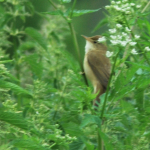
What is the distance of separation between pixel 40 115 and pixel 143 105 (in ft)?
2.26

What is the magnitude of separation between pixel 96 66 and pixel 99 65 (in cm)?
4

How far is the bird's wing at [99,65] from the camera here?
4.43 meters

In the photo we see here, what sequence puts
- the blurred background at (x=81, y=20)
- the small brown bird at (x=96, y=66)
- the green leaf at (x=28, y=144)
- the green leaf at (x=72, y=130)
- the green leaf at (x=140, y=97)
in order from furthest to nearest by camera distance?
the blurred background at (x=81, y=20)
the small brown bird at (x=96, y=66)
the green leaf at (x=140, y=97)
the green leaf at (x=72, y=130)
the green leaf at (x=28, y=144)

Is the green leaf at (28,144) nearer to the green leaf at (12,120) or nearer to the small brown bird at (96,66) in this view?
the green leaf at (12,120)

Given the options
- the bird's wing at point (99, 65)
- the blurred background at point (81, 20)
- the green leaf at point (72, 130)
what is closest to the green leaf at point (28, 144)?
the green leaf at point (72, 130)

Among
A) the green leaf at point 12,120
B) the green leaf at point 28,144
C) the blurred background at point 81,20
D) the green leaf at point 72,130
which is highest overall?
the blurred background at point 81,20

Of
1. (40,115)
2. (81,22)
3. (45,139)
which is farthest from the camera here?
(81,22)

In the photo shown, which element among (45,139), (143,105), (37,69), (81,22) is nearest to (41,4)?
(81,22)

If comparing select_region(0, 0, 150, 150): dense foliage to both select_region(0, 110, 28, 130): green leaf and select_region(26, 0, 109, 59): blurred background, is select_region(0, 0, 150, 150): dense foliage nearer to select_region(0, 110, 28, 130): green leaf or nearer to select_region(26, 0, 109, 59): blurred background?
select_region(0, 110, 28, 130): green leaf

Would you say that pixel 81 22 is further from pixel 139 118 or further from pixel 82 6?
pixel 139 118

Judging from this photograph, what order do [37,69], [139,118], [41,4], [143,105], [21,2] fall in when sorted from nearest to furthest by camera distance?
[139,118]
[143,105]
[37,69]
[21,2]
[41,4]

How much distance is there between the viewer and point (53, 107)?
8.52 feet

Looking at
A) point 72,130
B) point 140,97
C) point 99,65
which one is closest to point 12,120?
point 72,130

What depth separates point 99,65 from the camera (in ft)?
15.6
